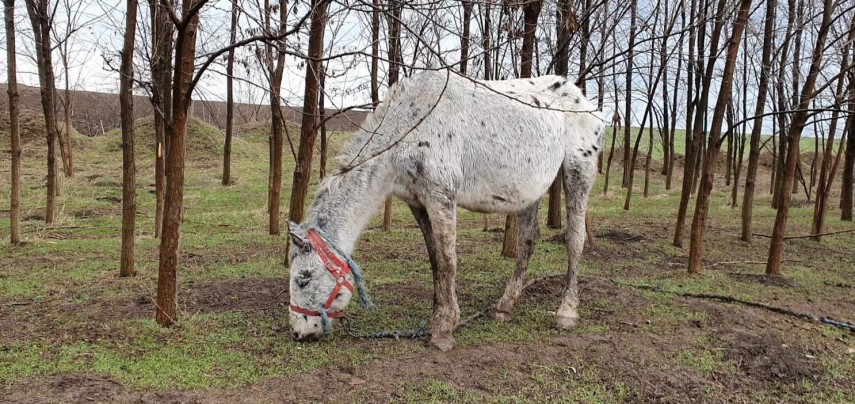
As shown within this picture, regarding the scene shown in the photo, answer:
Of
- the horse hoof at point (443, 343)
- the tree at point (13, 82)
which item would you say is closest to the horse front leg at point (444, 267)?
the horse hoof at point (443, 343)

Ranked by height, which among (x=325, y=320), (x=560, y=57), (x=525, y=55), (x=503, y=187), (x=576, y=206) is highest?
(x=560, y=57)

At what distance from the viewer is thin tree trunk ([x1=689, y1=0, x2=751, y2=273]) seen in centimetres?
689

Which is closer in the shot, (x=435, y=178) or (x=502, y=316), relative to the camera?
(x=435, y=178)

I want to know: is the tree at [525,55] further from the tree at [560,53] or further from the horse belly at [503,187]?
the horse belly at [503,187]

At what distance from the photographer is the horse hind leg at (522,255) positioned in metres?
5.72

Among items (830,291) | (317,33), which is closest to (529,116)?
(317,33)

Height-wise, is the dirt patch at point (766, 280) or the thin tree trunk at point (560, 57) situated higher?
the thin tree trunk at point (560, 57)

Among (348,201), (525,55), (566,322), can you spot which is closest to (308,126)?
(348,201)

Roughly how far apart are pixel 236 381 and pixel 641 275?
5.66 meters

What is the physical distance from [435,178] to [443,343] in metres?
1.38

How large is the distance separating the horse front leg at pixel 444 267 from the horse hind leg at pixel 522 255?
3.34ft

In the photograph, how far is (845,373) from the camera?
438 cm

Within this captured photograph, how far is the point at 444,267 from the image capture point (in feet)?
15.7

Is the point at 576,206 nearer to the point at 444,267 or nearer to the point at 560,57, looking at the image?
the point at 444,267
